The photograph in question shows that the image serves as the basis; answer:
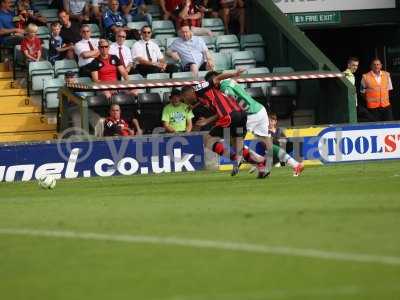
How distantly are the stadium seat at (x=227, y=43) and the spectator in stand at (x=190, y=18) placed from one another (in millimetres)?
281

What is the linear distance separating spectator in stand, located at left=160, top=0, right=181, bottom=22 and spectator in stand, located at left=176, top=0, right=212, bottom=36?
0.33ft

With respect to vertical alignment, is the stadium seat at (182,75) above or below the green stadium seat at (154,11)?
below

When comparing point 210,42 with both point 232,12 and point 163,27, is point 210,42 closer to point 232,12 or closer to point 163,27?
point 163,27

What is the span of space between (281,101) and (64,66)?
468 centimetres

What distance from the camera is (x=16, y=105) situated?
81.0 ft

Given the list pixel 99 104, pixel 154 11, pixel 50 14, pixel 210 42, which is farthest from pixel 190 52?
pixel 50 14

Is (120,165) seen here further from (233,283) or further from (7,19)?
(233,283)

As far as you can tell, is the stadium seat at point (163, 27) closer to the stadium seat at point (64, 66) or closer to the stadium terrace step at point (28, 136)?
the stadium seat at point (64, 66)

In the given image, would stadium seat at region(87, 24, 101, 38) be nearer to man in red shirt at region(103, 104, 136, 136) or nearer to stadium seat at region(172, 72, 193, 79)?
stadium seat at region(172, 72, 193, 79)

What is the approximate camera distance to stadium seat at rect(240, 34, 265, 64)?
2694cm

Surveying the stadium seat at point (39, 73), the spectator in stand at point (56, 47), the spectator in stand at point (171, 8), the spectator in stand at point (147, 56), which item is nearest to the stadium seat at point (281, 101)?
the spectator in stand at point (147, 56)

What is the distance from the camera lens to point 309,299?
6762 millimetres

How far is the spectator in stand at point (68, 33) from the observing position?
2494cm

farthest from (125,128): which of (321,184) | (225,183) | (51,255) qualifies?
(51,255)
